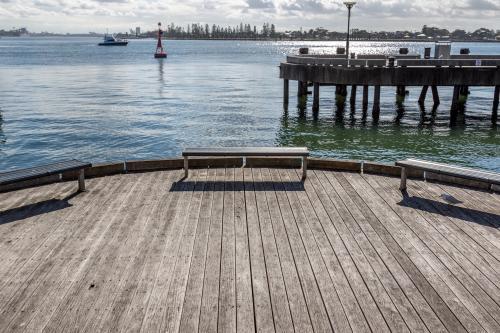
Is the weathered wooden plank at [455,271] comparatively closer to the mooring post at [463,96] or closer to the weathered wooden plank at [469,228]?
the weathered wooden plank at [469,228]

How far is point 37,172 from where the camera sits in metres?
8.64

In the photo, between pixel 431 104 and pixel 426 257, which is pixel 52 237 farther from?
pixel 431 104

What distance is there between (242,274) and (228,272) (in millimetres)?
182

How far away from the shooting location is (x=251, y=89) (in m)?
50.9

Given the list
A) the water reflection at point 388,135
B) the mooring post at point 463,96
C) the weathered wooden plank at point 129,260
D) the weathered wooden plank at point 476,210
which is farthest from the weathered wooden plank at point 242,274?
the mooring post at point 463,96

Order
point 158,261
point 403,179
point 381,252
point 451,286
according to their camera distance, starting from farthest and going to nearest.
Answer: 1. point 403,179
2. point 381,252
3. point 158,261
4. point 451,286

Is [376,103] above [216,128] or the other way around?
above

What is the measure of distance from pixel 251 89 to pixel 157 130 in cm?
2330

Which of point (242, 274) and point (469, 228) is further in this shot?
point (469, 228)

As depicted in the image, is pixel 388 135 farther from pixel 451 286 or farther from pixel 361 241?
pixel 451 286

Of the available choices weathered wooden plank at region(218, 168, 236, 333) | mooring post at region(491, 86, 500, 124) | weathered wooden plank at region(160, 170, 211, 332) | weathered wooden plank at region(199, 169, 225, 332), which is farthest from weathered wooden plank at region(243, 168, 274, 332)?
mooring post at region(491, 86, 500, 124)

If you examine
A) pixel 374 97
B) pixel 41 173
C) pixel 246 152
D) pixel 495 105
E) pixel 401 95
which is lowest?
pixel 401 95

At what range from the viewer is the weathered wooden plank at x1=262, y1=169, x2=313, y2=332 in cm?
502

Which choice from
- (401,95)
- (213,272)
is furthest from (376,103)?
(213,272)
